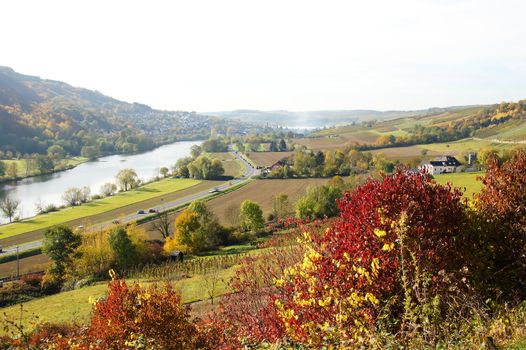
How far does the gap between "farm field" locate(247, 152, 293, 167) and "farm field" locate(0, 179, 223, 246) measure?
88.9 feet

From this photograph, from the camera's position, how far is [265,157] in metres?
129

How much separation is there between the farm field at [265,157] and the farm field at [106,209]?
88.9 ft

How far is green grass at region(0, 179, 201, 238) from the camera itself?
60031 mm

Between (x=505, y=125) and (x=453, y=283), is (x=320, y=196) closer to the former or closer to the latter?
(x=453, y=283)

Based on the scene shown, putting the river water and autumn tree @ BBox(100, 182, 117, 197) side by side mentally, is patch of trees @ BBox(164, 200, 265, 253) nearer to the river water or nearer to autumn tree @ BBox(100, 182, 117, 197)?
autumn tree @ BBox(100, 182, 117, 197)

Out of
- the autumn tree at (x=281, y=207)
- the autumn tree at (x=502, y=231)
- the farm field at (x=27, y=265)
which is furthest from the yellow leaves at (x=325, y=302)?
the autumn tree at (x=281, y=207)

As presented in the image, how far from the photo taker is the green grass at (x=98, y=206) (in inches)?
2363

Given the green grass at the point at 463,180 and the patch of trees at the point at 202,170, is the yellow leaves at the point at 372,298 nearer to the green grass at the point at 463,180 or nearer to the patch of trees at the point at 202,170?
the green grass at the point at 463,180

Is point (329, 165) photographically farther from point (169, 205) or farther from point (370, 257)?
point (370, 257)

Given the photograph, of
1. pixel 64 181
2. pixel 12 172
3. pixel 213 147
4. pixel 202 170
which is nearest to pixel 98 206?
pixel 202 170

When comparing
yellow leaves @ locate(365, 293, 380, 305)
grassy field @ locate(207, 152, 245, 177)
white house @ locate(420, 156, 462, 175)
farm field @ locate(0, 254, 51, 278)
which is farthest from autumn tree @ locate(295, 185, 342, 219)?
yellow leaves @ locate(365, 293, 380, 305)

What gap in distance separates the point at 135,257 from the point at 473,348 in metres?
40.7

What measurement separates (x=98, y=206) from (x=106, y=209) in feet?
11.9

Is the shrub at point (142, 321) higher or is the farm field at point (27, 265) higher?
the shrub at point (142, 321)
